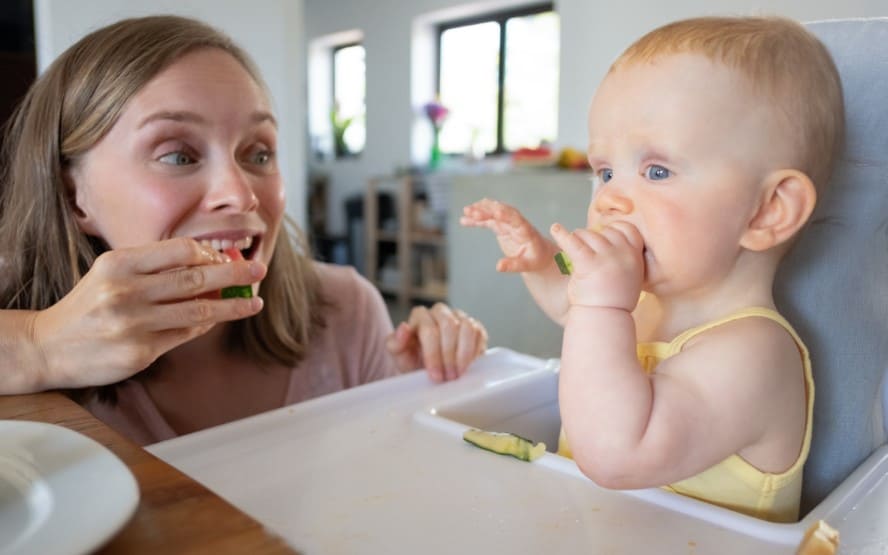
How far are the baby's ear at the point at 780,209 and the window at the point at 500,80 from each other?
4042mm

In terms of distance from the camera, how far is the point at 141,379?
102cm

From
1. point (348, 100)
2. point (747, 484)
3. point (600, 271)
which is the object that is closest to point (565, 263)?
point (600, 271)

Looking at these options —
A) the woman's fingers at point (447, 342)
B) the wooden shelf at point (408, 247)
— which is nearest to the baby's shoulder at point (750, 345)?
the woman's fingers at point (447, 342)

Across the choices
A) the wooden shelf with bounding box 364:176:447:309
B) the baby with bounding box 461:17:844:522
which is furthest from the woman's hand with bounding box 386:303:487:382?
the wooden shelf with bounding box 364:176:447:309

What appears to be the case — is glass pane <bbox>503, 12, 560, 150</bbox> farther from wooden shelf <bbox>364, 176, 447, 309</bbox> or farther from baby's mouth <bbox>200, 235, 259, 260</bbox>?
baby's mouth <bbox>200, 235, 259, 260</bbox>

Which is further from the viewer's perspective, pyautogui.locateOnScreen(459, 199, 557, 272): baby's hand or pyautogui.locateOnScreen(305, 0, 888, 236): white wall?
pyautogui.locateOnScreen(305, 0, 888, 236): white wall

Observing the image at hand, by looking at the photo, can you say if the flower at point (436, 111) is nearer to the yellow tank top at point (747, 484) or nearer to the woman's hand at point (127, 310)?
the woman's hand at point (127, 310)

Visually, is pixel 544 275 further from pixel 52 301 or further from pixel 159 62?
pixel 52 301

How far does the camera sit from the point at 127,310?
0.70 m

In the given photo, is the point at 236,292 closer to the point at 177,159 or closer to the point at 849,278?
the point at 177,159

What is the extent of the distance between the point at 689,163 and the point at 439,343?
0.47 meters

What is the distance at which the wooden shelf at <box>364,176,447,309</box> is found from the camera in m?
5.25

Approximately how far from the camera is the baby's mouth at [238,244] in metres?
0.95

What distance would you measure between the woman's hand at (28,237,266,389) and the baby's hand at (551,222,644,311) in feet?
1.13
